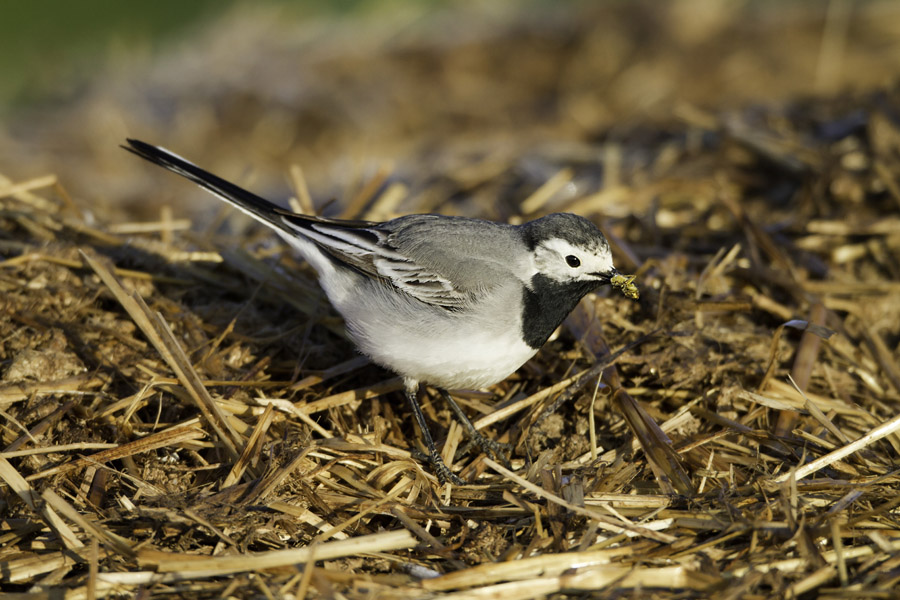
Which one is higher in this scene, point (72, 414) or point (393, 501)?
point (72, 414)

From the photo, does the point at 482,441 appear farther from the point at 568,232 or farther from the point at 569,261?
the point at 568,232

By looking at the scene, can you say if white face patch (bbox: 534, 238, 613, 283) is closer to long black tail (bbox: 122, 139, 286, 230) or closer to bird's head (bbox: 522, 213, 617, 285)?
bird's head (bbox: 522, 213, 617, 285)

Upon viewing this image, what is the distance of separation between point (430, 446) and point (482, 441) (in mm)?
296

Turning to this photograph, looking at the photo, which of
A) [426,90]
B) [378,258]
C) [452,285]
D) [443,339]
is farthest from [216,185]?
[426,90]

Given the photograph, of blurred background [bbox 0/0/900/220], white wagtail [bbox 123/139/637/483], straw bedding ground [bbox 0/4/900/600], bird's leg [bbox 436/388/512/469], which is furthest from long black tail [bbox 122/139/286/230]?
blurred background [bbox 0/0/900/220]

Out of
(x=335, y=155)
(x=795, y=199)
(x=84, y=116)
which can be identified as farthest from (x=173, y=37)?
(x=795, y=199)

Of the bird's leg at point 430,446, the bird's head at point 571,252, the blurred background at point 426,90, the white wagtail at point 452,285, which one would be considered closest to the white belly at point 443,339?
the white wagtail at point 452,285

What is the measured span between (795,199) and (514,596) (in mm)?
4698

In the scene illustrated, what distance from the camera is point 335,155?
31.4 ft

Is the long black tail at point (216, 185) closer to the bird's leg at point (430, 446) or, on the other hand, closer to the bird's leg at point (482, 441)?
the bird's leg at point (430, 446)

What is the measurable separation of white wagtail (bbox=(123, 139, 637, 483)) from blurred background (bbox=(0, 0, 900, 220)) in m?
2.45

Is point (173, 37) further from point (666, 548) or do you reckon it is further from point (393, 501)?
point (666, 548)

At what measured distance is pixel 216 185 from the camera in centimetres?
457

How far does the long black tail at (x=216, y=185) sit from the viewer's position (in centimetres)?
454
